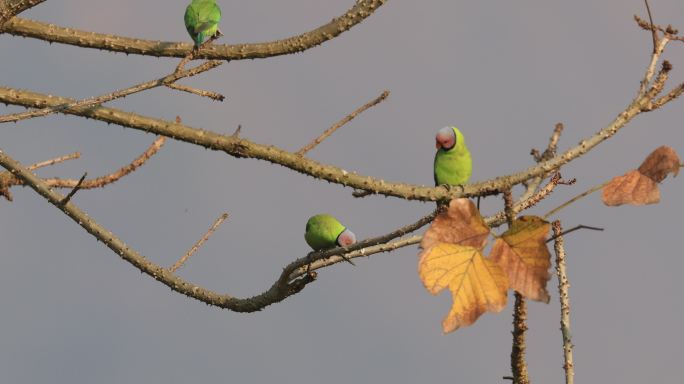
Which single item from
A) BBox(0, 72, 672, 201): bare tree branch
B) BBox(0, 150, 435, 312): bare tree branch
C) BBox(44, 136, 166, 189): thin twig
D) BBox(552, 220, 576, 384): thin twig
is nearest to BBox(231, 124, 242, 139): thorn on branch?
BBox(0, 72, 672, 201): bare tree branch

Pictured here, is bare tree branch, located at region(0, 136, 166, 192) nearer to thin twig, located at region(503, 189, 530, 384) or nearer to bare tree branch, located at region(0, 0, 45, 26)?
bare tree branch, located at region(0, 0, 45, 26)

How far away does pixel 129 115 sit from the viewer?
6281 mm

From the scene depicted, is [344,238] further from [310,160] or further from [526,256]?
[526,256]

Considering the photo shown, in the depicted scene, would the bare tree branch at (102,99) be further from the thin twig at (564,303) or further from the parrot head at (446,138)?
the thin twig at (564,303)

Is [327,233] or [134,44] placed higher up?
[134,44]

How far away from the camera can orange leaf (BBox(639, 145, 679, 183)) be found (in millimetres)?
3848

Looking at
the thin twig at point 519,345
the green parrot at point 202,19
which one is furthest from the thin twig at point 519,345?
the green parrot at point 202,19

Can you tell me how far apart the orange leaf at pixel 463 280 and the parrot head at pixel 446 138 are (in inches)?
136

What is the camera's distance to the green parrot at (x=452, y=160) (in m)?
6.88

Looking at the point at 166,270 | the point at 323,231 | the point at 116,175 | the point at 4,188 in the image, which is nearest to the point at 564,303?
the point at 323,231

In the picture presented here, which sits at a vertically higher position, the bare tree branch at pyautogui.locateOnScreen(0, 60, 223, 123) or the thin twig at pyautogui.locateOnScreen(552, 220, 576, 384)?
the bare tree branch at pyautogui.locateOnScreen(0, 60, 223, 123)

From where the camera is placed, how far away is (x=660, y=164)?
3893 millimetres

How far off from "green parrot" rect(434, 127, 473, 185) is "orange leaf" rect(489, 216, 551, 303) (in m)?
3.35

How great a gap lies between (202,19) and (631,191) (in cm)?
546
